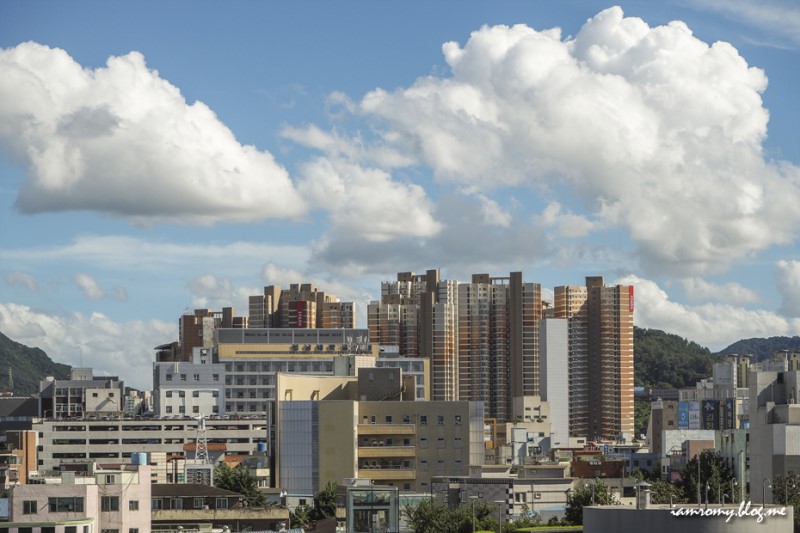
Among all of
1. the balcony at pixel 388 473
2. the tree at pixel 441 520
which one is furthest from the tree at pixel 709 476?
the tree at pixel 441 520

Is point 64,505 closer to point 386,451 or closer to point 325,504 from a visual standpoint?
point 325,504

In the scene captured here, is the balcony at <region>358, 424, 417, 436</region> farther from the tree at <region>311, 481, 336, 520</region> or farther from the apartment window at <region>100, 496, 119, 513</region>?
the apartment window at <region>100, 496, 119, 513</region>

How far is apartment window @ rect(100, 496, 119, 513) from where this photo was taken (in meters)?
81.3

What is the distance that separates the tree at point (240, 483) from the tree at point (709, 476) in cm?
3479

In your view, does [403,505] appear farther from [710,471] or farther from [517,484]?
[710,471]

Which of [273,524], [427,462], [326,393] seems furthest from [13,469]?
[273,524]

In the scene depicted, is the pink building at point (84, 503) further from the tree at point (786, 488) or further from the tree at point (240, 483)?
the tree at point (786, 488)

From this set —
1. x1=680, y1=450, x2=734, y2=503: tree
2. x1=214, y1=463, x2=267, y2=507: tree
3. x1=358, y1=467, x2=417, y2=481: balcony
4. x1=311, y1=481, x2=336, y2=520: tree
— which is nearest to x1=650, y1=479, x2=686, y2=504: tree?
x1=680, y1=450, x2=734, y2=503: tree

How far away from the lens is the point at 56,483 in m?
80.2

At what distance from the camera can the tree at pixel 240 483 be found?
116 m

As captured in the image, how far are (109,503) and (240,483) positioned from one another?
3938 centimetres

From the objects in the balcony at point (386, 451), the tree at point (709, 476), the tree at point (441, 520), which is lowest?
the tree at point (441, 520)

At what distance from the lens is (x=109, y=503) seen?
3216 inches

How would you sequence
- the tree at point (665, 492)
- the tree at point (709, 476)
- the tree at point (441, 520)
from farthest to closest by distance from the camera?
1. the tree at point (709, 476)
2. the tree at point (665, 492)
3. the tree at point (441, 520)
